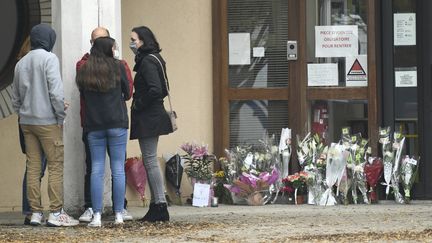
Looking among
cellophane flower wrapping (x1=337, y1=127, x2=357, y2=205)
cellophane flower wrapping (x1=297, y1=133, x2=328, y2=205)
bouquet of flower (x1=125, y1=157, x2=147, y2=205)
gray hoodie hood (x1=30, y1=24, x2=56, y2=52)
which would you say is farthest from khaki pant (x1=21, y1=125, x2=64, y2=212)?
cellophane flower wrapping (x1=337, y1=127, x2=357, y2=205)

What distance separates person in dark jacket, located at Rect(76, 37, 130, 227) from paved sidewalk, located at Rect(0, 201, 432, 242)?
337mm

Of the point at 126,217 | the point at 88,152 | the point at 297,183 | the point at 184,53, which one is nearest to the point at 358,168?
the point at 297,183

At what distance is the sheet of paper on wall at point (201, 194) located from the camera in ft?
37.5

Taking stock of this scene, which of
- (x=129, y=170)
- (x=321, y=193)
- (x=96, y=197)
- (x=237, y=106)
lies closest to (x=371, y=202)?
(x=321, y=193)

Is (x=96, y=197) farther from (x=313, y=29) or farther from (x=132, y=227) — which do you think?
(x=313, y=29)

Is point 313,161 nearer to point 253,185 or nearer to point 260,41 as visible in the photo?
point 253,185

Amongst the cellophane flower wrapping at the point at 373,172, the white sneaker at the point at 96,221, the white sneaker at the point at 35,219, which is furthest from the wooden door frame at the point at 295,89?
the white sneaker at the point at 35,219

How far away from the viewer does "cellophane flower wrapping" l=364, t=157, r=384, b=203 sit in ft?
37.7

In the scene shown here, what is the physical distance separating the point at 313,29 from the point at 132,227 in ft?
11.2

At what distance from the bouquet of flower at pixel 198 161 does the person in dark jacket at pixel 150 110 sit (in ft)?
5.49

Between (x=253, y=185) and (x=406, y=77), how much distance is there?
200 cm

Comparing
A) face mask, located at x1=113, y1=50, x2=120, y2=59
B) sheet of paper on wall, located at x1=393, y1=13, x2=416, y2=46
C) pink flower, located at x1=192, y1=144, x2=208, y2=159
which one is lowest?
pink flower, located at x1=192, y1=144, x2=208, y2=159

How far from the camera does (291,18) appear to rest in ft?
38.5

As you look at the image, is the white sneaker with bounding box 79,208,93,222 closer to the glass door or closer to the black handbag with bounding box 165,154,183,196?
the black handbag with bounding box 165,154,183,196
